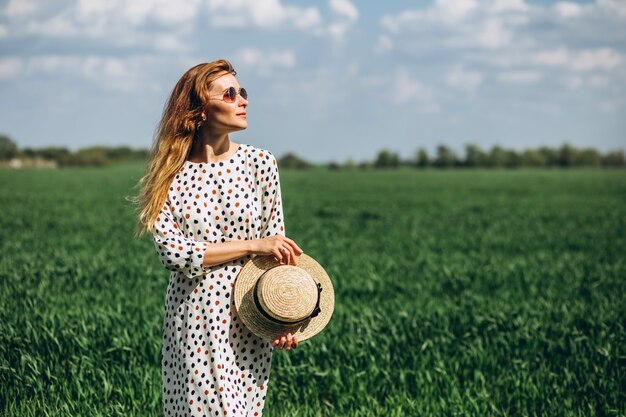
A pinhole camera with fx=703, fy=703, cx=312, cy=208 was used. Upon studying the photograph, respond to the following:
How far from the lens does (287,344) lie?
11.0ft

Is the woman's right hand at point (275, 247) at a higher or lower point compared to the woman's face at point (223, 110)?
lower

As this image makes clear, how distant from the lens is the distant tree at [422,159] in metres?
121

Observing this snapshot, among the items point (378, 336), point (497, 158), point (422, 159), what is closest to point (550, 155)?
point (497, 158)

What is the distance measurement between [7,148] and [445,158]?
227 ft

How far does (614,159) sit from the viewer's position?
389ft

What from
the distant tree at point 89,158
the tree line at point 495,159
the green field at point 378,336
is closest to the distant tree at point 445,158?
the tree line at point 495,159

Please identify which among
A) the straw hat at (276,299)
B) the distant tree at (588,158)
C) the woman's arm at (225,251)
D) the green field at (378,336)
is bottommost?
the green field at (378,336)

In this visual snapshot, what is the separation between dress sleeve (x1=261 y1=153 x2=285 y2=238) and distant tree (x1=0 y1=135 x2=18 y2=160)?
8487 centimetres

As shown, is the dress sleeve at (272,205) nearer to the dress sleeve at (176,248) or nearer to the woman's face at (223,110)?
the woman's face at (223,110)

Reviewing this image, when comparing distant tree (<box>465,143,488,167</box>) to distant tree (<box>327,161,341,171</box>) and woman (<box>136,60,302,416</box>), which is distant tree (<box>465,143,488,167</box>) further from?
woman (<box>136,60,302,416</box>)

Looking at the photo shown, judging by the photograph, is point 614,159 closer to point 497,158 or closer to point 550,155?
point 550,155

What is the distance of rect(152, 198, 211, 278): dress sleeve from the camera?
3.26 metres

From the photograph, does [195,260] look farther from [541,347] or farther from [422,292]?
[422,292]

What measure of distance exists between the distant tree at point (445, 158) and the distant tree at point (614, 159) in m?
25.5
